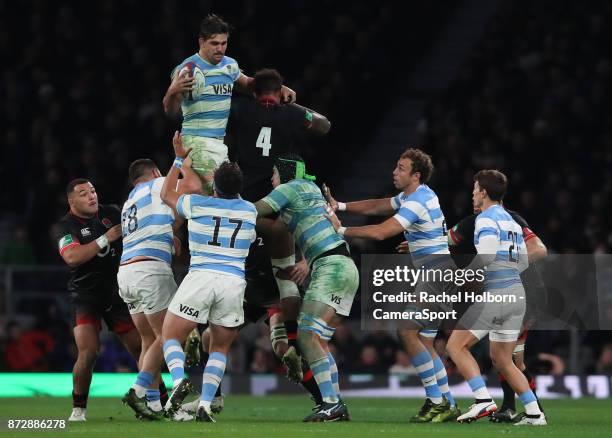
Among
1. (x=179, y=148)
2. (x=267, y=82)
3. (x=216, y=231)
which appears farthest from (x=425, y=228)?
(x=179, y=148)

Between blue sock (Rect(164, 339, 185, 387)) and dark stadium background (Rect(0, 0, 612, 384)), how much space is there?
22.5 ft

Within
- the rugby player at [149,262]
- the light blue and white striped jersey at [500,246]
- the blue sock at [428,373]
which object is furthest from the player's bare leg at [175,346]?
the light blue and white striped jersey at [500,246]

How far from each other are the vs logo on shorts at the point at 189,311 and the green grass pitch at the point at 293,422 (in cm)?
86

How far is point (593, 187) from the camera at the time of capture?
19.2 metres

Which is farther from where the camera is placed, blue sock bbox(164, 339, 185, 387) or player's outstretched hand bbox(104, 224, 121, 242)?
player's outstretched hand bbox(104, 224, 121, 242)

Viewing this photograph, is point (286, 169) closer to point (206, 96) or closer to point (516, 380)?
point (206, 96)

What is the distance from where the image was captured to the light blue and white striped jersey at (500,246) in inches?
448

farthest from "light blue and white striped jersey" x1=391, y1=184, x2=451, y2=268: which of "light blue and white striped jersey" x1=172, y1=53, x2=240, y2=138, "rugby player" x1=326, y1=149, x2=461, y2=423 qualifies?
"light blue and white striped jersey" x1=172, y1=53, x2=240, y2=138

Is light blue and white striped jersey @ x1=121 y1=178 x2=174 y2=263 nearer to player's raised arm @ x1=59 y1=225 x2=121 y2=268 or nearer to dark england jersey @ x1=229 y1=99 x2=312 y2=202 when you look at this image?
player's raised arm @ x1=59 y1=225 x2=121 y2=268

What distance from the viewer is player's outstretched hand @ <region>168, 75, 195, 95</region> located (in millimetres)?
11562

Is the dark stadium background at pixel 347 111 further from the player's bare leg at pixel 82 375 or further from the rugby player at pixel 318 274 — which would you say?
the rugby player at pixel 318 274

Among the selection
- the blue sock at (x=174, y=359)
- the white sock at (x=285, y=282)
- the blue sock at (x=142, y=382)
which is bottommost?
the blue sock at (x=142, y=382)

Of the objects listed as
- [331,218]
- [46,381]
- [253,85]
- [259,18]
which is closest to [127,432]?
[331,218]

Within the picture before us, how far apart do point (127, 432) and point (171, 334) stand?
107 cm
